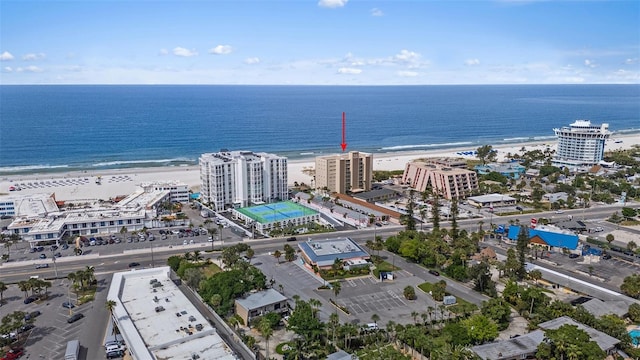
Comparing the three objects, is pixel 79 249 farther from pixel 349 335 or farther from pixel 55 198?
pixel 349 335

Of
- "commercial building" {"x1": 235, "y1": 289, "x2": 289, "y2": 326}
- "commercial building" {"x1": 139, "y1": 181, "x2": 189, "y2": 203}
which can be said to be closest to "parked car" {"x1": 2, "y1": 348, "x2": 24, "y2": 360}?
"commercial building" {"x1": 235, "y1": 289, "x2": 289, "y2": 326}

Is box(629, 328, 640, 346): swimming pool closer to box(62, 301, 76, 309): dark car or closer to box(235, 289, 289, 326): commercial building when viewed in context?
box(235, 289, 289, 326): commercial building

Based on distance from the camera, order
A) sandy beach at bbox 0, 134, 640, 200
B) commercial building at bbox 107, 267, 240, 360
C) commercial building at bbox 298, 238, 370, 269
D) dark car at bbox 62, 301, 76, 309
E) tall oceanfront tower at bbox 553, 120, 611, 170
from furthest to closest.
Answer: tall oceanfront tower at bbox 553, 120, 611, 170, sandy beach at bbox 0, 134, 640, 200, commercial building at bbox 298, 238, 370, 269, dark car at bbox 62, 301, 76, 309, commercial building at bbox 107, 267, 240, 360

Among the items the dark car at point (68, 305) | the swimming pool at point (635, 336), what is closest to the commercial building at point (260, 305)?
the dark car at point (68, 305)

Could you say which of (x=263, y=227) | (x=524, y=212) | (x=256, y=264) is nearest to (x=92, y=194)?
(x=263, y=227)

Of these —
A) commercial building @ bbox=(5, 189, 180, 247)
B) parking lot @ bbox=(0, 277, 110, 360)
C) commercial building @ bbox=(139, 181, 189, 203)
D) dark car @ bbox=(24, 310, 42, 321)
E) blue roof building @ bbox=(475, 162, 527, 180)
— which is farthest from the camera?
blue roof building @ bbox=(475, 162, 527, 180)

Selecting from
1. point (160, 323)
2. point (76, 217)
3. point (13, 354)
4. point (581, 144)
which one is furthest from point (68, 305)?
point (581, 144)
